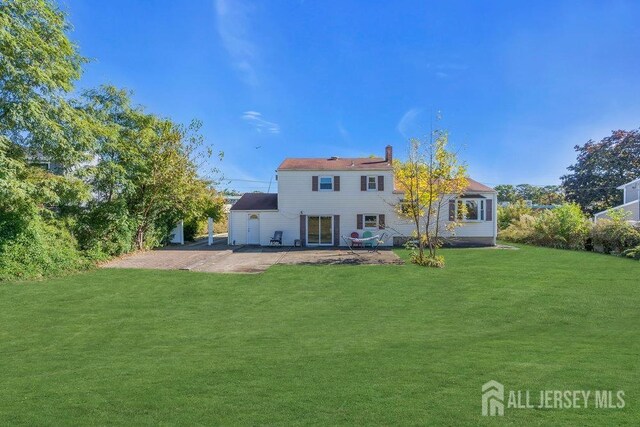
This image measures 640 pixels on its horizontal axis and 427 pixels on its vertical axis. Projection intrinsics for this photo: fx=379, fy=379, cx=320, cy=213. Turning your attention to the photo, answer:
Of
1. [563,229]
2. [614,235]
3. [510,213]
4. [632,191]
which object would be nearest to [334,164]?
[563,229]

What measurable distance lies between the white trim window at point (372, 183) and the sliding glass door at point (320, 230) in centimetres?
340

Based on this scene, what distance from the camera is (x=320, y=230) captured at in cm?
2570

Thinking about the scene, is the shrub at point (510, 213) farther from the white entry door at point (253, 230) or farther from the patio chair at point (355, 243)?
the white entry door at point (253, 230)

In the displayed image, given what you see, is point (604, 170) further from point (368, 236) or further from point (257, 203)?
point (257, 203)

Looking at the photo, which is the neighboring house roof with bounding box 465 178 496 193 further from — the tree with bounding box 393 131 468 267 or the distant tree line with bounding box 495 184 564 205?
the distant tree line with bounding box 495 184 564 205

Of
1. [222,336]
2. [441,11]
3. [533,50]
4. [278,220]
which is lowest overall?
[222,336]

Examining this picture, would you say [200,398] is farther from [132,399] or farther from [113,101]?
[113,101]

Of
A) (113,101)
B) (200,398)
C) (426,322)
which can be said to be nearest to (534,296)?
(426,322)

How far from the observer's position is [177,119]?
21078mm

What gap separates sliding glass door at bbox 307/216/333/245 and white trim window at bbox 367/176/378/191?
11.1 feet

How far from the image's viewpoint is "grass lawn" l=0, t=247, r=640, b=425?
3.84m

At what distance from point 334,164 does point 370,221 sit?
4.71m

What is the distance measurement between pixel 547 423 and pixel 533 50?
16.4 metres

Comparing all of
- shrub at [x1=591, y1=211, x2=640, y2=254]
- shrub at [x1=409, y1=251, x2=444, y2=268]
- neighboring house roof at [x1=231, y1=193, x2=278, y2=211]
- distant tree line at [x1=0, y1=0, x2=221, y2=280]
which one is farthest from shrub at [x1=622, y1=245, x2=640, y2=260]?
distant tree line at [x1=0, y1=0, x2=221, y2=280]
